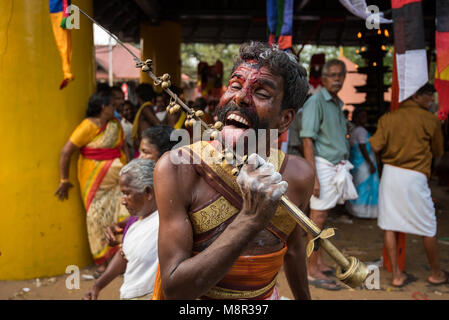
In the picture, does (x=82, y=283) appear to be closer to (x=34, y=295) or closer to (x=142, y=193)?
(x=34, y=295)

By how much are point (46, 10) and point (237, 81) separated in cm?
326

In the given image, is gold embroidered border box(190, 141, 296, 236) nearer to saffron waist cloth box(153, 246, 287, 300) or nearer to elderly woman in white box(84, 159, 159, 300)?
saffron waist cloth box(153, 246, 287, 300)

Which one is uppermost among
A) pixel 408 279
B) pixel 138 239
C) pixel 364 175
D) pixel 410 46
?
pixel 410 46

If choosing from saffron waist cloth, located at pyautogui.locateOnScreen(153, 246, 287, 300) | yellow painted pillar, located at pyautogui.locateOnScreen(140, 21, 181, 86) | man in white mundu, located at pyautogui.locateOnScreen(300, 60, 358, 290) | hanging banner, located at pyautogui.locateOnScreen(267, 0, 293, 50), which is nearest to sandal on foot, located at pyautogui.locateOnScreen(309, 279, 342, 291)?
man in white mundu, located at pyautogui.locateOnScreen(300, 60, 358, 290)

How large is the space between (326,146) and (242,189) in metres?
3.25

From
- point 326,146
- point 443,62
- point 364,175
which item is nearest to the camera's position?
point 443,62

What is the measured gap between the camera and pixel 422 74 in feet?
11.3

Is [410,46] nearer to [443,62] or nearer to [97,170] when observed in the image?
[443,62]

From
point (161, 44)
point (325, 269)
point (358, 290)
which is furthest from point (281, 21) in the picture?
point (161, 44)

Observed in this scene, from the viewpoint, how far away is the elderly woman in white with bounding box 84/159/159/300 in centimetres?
221

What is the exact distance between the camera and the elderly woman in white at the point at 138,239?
221 centimetres

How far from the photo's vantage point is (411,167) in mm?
4121
